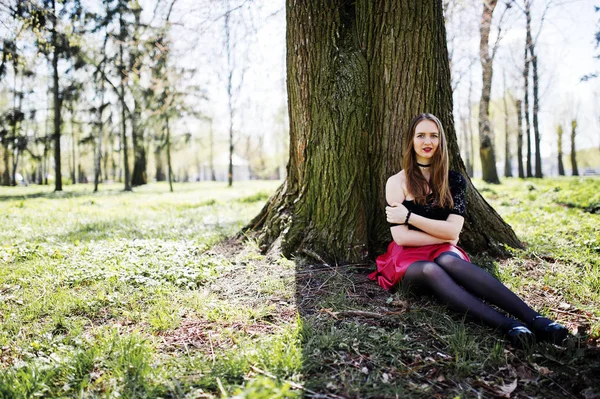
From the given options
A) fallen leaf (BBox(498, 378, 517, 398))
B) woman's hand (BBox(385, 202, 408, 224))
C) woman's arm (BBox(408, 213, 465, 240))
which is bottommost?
fallen leaf (BBox(498, 378, 517, 398))

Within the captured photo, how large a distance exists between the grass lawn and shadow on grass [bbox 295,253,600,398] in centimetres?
1

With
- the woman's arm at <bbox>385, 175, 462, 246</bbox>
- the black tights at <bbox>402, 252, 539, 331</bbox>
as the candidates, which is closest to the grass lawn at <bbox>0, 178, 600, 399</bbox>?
the black tights at <bbox>402, 252, 539, 331</bbox>

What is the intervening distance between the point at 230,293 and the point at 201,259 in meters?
0.95

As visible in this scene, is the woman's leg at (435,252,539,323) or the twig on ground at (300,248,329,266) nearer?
the woman's leg at (435,252,539,323)

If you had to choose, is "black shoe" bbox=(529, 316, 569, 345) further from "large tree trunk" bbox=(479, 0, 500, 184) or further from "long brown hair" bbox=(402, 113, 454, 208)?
"large tree trunk" bbox=(479, 0, 500, 184)

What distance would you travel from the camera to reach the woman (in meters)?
2.67

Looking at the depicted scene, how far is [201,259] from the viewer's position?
13.7ft

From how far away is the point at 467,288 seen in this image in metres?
2.82

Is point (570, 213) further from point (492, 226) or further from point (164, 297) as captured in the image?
point (164, 297)

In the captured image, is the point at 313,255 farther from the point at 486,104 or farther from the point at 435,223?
the point at 486,104

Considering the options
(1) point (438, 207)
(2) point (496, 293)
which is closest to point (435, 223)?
(1) point (438, 207)

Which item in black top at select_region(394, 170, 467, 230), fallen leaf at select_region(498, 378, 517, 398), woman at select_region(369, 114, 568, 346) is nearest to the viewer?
fallen leaf at select_region(498, 378, 517, 398)

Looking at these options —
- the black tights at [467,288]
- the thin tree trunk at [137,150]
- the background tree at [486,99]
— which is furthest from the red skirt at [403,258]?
the thin tree trunk at [137,150]

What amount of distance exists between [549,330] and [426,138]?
5.81 ft
